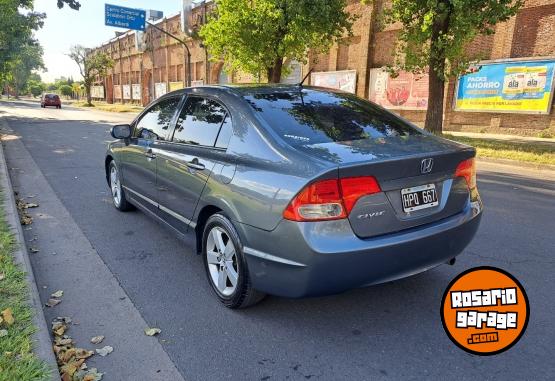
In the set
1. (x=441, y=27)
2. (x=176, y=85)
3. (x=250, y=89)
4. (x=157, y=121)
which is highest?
(x=441, y=27)

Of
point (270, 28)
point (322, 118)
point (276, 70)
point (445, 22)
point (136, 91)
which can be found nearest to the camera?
point (322, 118)

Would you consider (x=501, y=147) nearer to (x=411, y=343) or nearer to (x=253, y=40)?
(x=253, y=40)

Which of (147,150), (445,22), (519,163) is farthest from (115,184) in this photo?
(445,22)

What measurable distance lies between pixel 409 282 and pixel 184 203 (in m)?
2.07

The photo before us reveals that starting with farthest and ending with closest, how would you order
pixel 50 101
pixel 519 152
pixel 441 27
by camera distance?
pixel 50 101
pixel 441 27
pixel 519 152

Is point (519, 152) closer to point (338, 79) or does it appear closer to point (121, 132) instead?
point (121, 132)

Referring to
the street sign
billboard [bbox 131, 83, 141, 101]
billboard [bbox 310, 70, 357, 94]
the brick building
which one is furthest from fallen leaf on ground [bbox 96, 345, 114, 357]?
billboard [bbox 131, 83, 141, 101]

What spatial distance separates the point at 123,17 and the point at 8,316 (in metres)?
31.8

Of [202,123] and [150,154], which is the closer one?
[202,123]

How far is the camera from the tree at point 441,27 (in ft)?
40.1

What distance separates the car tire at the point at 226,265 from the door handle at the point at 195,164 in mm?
439

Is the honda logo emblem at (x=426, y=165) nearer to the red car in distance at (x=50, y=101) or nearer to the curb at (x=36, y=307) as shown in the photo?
the curb at (x=36, y=307)

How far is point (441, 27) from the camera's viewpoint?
1333cm

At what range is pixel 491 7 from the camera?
1227cm
